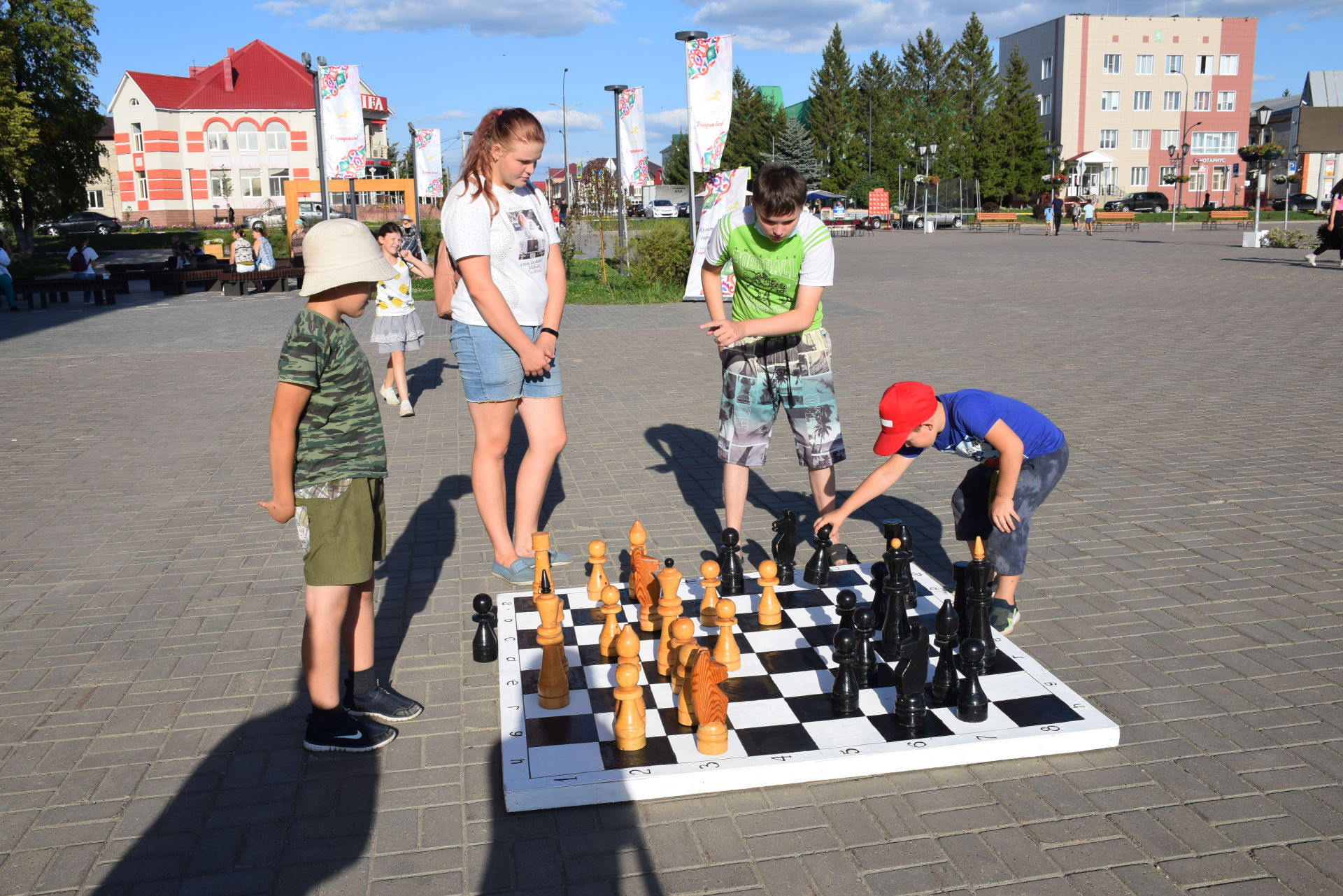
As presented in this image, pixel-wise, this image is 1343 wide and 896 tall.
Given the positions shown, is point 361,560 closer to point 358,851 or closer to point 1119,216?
point 358,851

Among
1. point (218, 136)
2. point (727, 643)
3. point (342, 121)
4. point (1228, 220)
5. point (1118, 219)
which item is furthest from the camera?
point (218, 136)

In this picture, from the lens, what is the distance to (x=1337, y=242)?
20.8m

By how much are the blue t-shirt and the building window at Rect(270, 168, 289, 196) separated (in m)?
72.6

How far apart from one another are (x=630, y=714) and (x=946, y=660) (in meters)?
1.09

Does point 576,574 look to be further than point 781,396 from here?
Yes

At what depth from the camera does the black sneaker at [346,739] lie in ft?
10.8

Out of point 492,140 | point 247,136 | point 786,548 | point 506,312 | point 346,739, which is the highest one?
point 247,136

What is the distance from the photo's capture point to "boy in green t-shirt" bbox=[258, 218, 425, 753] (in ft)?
10.1

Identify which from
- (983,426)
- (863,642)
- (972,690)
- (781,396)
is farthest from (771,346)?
(972,690)

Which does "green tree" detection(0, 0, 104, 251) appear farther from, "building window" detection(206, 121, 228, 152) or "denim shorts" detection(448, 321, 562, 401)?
"denim shorts" detection(448, 321, 562, 401)

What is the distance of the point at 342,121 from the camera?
71.0ft

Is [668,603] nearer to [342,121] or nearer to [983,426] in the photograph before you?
[983,426]

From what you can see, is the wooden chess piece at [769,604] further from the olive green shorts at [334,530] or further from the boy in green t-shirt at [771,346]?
the olive green shorts at [334,530]

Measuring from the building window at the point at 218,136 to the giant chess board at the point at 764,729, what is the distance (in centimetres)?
7575
